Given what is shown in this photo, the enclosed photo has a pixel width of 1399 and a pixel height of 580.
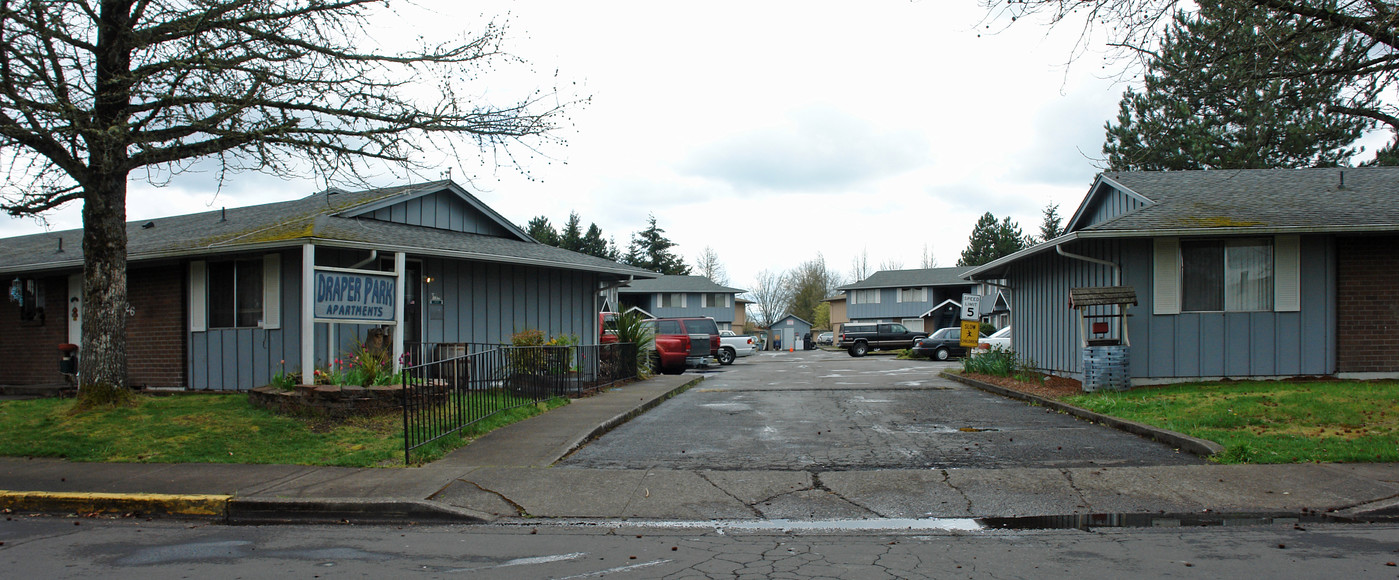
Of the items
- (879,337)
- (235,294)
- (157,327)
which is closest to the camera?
(235,294)

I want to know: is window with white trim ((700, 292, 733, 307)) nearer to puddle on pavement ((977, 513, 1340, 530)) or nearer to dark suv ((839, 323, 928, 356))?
dark suv ((839, 323, 928, 356))

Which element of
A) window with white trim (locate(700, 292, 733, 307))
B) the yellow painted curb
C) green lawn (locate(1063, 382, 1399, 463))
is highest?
window with white trim (locate(700, 292, 733, 307))

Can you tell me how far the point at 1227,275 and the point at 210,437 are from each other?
1522cm

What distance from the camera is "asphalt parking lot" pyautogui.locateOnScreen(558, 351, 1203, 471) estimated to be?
8.66 m

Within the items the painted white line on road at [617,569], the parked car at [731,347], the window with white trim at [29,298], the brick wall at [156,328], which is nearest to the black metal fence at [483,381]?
the painted white line on road at [617,569]

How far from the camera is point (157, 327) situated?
15.3m

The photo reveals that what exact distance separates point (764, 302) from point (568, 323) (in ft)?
254

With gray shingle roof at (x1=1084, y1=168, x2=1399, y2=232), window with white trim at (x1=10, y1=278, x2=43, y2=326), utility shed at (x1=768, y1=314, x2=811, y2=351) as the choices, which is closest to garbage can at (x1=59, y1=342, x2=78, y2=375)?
window with white trim at (x1=10, y1=278, x2=43, y2=326)

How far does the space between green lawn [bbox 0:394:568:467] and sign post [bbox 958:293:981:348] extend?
1342 cm

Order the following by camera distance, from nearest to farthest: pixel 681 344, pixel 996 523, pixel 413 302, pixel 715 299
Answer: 1. pixel 996 523
2. pixel 413 302
3. pixel 681 344
4. pixel 715 299

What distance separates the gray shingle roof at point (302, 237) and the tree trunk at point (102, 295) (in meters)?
1.62

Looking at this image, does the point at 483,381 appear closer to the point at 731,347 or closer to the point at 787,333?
the point at 731,347

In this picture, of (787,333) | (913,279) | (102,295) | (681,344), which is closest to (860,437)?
(102,295)

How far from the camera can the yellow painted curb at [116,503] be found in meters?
7.33
